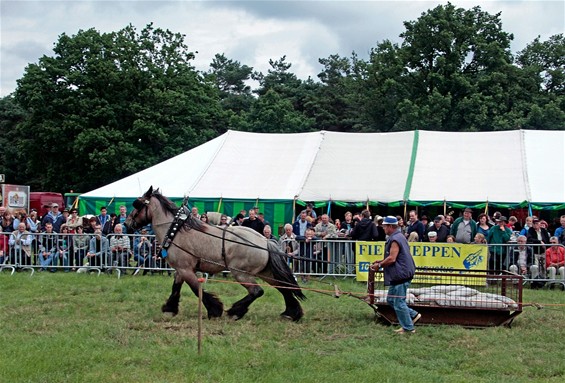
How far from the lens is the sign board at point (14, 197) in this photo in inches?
1415

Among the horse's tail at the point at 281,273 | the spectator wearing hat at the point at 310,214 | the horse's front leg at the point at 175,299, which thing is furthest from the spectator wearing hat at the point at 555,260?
the horse's front leg at the point at 175,299

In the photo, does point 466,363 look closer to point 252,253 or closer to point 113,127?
point 252,253

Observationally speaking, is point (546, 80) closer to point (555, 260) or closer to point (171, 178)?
point (171, 178)

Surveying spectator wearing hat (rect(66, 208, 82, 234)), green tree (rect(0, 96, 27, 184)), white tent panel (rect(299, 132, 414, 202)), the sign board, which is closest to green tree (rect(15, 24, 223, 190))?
the sign board

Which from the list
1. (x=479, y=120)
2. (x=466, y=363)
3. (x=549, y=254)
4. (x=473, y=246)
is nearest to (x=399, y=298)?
(x=466, y=363)

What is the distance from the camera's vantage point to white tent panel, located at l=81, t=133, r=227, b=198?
23234mm

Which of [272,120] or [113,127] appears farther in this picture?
[272,120]

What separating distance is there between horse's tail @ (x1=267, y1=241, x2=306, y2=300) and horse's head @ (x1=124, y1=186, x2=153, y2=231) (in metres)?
2.22

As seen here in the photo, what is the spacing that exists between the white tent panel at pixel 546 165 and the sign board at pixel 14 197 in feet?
85.3

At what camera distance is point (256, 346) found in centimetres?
845

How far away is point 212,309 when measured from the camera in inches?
406

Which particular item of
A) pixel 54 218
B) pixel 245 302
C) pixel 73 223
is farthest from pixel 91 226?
pixel 245 302

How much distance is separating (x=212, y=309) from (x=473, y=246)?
22.5 feet

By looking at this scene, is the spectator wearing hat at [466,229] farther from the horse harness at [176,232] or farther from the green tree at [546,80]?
the green tree at [546,80]
